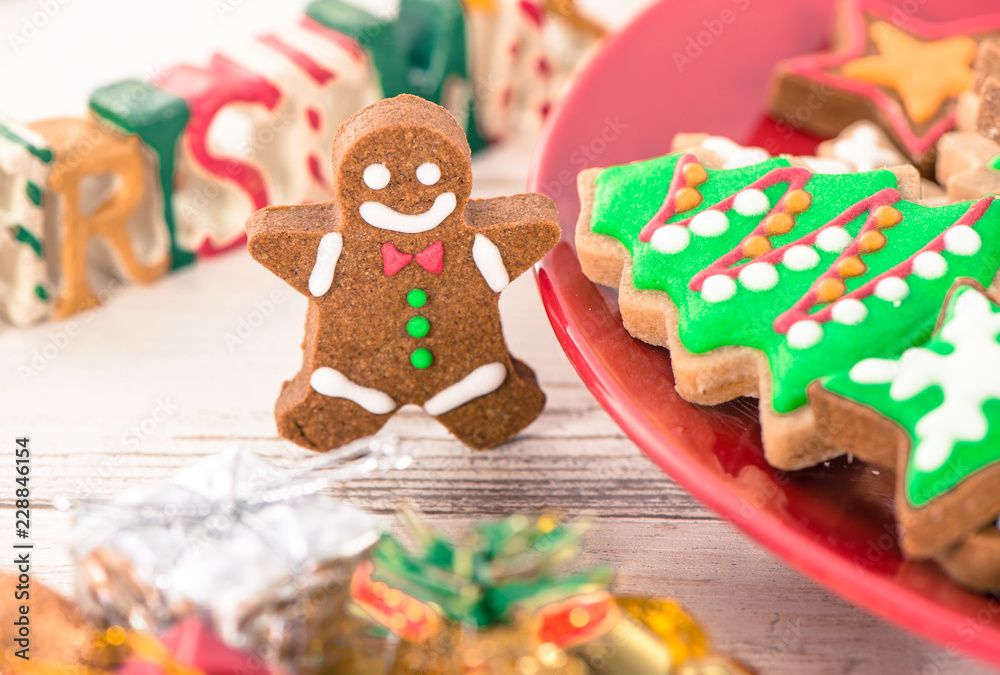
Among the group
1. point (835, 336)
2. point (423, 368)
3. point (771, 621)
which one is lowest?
point (771, 621)

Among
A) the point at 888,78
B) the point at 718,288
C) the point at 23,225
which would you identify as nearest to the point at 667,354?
the point at 718,288

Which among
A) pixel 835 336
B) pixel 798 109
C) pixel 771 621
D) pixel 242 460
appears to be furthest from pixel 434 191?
pixel 798 109

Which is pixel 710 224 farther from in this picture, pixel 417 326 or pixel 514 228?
pixel 417 326

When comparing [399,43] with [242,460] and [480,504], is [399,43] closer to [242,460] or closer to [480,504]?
[480,504]

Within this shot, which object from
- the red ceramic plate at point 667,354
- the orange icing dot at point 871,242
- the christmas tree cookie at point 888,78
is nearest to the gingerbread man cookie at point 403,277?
the red ceramic plate at point 667,354

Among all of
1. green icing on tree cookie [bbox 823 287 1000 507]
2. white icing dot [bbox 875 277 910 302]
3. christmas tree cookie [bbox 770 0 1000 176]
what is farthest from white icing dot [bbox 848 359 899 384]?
christmas tree cookie [bbox 770 0 1000 176]
